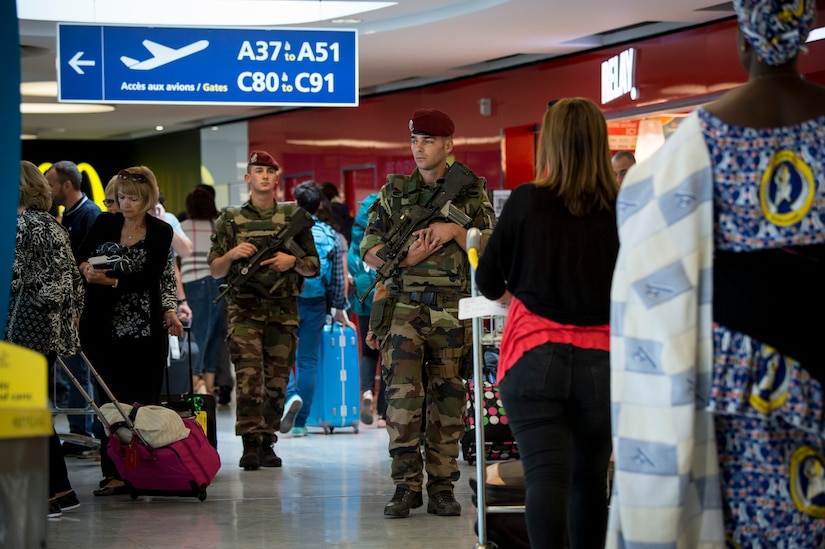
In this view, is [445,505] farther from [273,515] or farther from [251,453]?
[251,453]

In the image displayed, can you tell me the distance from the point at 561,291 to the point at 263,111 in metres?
15.7

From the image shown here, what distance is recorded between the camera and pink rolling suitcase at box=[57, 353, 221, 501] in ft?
22.5

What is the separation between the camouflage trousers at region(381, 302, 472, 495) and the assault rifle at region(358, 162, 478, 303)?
231mm

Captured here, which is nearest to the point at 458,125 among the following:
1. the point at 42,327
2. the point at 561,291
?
the point at 42,327

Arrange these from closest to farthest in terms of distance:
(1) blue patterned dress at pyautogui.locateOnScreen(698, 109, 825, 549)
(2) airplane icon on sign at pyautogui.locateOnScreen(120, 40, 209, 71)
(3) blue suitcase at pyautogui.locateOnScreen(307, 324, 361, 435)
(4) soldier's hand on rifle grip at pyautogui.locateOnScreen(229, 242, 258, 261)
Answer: (1) blue patterned dress at pyautogui.locateOnScreen(698, 109, 825, 549), (4) soldier's hand on rifle grip at pyautogui.locateOnScreen(229, 242, 258, 261), (2) airplane icon on sign at pyautogui.locateOnScreen(120, 40, 209, 71), (3) blue suitcase at pyautogui.locateOnScreen(307, 324, 361, 435)

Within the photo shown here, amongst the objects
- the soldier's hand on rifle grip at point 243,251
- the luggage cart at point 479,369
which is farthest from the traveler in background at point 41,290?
the luggage cart at point 479,369

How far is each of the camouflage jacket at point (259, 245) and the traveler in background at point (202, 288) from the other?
2.95 m

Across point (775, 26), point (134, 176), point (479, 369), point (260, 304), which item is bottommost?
point (479, 369)

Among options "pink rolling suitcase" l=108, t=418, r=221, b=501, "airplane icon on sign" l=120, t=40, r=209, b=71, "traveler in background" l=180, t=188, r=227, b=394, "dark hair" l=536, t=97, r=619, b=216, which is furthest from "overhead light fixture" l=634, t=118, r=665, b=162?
"dark hair" l=536, t=97, r=619, b=216

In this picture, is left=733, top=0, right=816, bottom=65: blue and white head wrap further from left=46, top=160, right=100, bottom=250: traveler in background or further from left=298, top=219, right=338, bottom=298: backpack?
left=298, top=219, right=338, bottom=298: backpack

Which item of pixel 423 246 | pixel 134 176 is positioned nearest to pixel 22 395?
pixel 423 246

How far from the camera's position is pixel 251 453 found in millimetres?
8266

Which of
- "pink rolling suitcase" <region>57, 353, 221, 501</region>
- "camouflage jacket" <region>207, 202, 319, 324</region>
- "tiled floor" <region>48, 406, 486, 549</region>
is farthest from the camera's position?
"camouflage jacket" <region>207, 202, 319, 324</region>

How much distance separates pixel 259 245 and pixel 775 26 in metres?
5.53
